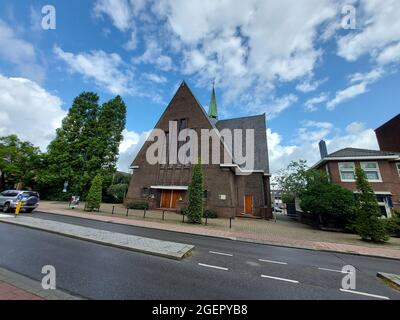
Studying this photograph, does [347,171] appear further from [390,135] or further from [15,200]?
[15,200]

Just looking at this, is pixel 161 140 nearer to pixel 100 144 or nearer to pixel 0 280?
pixel 100 144

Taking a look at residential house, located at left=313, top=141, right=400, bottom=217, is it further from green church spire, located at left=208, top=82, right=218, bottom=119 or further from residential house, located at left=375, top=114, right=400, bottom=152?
green church spire, located at left=208, top=82, right=218, bottom=119

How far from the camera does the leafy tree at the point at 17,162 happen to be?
90.7 ft

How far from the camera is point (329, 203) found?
13.6 meters

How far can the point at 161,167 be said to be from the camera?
21.3 meters

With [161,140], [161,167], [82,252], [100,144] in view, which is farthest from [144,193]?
[82,252]

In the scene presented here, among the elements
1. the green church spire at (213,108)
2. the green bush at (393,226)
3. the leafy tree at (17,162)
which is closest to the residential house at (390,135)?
the green bush at (393,226)

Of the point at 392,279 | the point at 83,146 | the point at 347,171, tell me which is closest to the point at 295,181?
the point at 347,171

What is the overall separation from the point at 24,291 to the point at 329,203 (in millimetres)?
16586

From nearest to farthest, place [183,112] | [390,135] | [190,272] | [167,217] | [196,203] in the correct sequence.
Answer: [190,272], [196,203], [167,217], [390,135], [183,112]

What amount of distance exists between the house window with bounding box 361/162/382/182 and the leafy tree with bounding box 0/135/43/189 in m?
42.0

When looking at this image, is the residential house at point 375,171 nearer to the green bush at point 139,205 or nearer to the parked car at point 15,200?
the green bush at point 139,205

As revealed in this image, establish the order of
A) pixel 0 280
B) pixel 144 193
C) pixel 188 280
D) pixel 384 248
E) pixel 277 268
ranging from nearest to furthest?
pixel 0 280, pixel 188 280, pixel 277 268, pixel 384 248, pixel 144 193

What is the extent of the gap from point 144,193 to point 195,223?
981 centimetres
